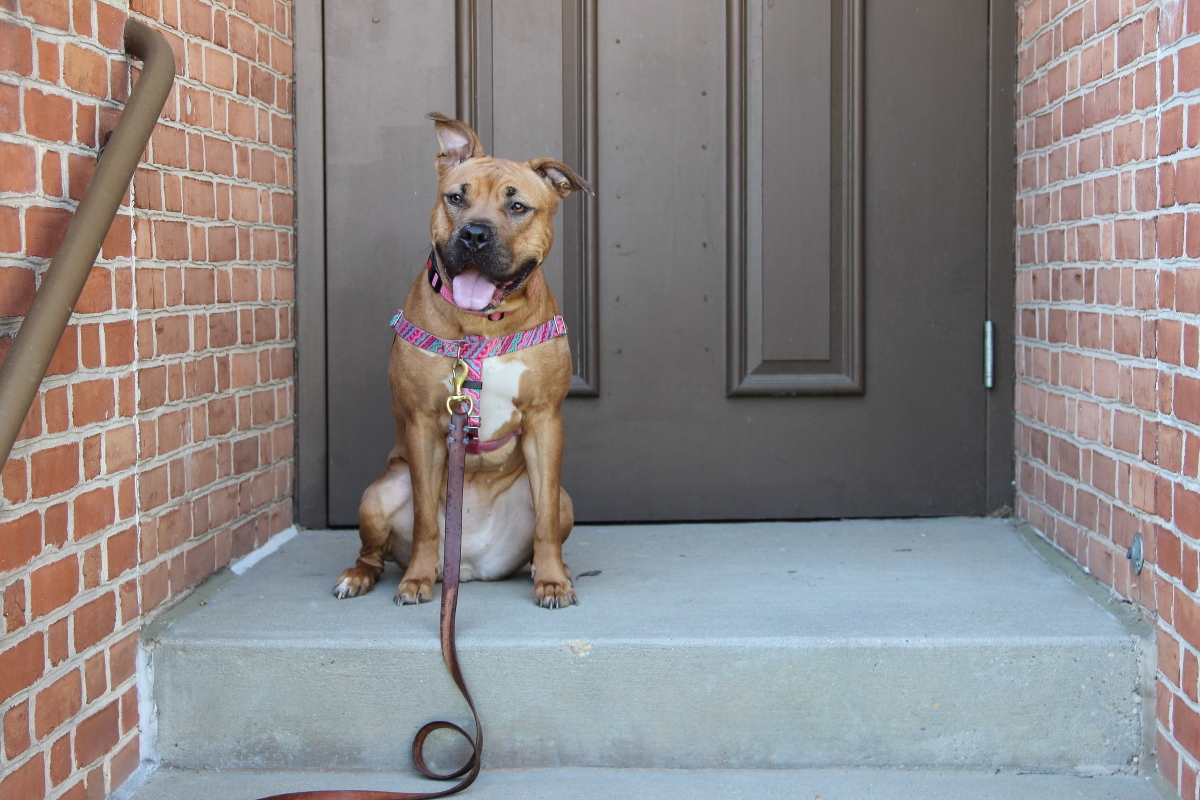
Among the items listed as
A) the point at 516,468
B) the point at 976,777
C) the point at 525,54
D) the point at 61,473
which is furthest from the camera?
the point at 525,54

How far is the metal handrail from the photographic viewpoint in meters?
1.78

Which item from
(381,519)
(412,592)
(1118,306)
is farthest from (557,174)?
(1118,306)

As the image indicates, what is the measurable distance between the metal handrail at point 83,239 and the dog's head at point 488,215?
0.66m

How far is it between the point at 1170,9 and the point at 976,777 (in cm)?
173

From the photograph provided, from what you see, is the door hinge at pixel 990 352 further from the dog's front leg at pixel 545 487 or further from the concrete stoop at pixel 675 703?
the dog's front leg at pixel 545 487

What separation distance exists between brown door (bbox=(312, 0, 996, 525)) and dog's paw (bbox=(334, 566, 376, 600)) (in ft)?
2.41

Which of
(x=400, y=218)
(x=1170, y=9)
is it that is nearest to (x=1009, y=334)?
(x=1170, y=9)

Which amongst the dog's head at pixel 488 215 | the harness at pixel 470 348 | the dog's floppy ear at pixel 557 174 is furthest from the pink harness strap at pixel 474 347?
the dog's floppy ear at pixel 557 174

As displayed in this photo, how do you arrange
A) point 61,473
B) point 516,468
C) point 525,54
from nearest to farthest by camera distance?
1. point 61,473
2. point 516,468
3. point 525,54

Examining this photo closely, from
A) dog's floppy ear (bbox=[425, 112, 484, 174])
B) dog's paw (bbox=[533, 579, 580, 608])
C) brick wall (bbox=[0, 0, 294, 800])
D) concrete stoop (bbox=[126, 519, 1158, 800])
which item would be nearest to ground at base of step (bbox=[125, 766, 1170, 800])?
concrete stoop (bbox=[126, 519, 1158, 800])

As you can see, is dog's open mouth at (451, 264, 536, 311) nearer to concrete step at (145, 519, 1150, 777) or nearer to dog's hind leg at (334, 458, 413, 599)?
dog's hind leg at (334, 458, 413, 599)

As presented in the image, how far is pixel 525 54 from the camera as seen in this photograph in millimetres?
3432

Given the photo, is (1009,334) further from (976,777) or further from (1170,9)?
(976,777)

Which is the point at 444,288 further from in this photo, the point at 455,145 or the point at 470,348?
the point at 455,145
